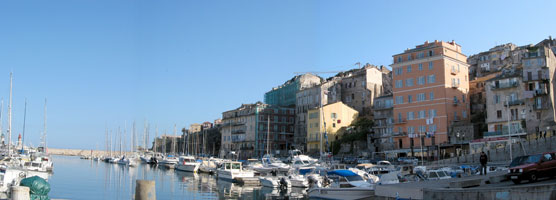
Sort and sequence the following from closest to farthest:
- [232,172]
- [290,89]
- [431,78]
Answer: [232,172], [431,78], [290,89]

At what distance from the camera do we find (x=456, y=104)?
235ft

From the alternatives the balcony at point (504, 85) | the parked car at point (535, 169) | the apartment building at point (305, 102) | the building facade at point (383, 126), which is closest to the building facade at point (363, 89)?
the apartment building at point (305, 102)

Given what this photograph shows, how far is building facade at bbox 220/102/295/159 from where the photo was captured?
113m

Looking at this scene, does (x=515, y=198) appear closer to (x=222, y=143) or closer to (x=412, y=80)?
(x=412, y=80)

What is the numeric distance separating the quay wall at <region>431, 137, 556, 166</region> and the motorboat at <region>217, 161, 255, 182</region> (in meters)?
24.0

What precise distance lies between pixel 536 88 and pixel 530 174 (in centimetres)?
4581

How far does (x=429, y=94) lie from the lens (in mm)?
72500

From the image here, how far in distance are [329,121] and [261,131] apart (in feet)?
85.2

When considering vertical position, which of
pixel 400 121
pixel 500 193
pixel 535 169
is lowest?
pixel 500 193

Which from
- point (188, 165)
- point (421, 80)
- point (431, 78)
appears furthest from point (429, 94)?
point (188, 165)

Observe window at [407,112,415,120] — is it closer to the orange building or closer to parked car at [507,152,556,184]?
the orange building

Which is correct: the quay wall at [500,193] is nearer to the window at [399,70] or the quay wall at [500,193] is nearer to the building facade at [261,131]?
the window at [399,70]

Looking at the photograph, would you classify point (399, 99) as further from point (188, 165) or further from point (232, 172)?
point (188, 165)

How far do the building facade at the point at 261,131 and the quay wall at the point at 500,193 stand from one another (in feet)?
290
